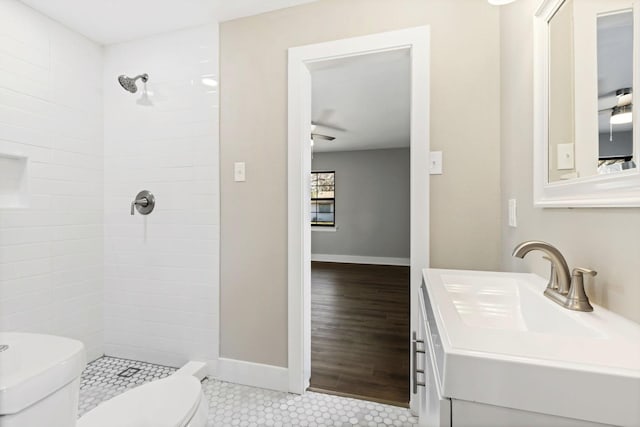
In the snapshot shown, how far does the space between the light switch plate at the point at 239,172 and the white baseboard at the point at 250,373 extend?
47.0 inches

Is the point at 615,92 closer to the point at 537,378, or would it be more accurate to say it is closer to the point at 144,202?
the point at 537,378

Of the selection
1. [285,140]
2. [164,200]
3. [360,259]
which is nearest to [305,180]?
[285,140]

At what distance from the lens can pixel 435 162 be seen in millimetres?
1648

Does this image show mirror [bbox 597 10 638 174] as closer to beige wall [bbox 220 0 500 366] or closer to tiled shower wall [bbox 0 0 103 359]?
beige wall [bbox 220 0 500 366]

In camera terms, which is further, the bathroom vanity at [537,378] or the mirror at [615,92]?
→ the mirror at [615,92]

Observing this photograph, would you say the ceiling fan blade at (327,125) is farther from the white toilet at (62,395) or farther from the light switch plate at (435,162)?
the white toilet at (62,395)

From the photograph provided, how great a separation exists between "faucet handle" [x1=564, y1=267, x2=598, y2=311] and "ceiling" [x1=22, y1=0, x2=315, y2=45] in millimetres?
1933

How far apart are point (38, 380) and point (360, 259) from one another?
6.02 m

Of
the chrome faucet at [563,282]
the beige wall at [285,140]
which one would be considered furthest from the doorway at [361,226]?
the chrome faucet at [563,282]

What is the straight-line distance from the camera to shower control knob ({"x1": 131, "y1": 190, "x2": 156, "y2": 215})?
217cm

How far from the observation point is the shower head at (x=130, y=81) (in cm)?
205

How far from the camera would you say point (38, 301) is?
6.29 feet

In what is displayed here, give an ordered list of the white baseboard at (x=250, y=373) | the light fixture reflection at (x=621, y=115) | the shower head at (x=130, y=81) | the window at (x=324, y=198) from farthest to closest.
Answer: the window at (x=324, y=198) → the shower head at (x=130, y=81) → the white baseboard at (x=250, y=373) → the light fixture reflection at (x=621, y=115)

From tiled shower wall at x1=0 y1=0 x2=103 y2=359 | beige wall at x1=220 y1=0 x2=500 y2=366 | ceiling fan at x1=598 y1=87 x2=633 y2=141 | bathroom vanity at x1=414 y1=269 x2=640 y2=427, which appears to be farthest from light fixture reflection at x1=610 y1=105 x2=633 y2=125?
tiled shower wall at x1=0 y1=0 x2=103 y2=359
